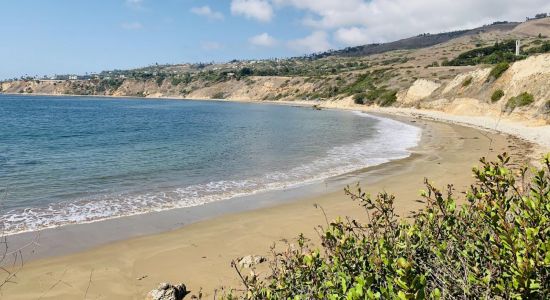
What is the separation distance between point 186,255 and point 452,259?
25.3ft

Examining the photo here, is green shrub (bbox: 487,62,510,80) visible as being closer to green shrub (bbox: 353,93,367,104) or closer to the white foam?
the white foam

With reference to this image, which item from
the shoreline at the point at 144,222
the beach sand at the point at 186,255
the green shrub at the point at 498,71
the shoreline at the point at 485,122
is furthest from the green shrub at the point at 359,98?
the shoreline at the point at 144,222

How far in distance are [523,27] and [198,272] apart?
19792 centimetres

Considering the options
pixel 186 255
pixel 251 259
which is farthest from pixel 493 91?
pixel 186 255

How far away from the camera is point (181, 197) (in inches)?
608

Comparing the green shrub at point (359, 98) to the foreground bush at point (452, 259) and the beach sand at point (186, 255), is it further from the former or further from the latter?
the foreground bush at point (452, 259)

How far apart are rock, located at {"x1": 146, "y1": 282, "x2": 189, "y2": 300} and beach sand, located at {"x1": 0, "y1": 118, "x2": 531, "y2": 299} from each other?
439 mm

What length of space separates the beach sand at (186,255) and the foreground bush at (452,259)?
89.9 inches

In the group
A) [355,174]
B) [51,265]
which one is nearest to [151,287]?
[51,265]

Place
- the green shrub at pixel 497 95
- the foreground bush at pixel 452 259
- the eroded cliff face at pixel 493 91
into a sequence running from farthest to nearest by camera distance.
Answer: the green shrub at pixel 497 95, the eroded cliff face at pixel 493 91, the foreground bush at pixel 452 259

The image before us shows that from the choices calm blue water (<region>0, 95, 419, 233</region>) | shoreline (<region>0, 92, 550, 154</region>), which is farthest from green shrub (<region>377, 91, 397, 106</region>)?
calm blue water (<region>0, 95, 419, 233</region>)

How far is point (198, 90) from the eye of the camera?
523 ft

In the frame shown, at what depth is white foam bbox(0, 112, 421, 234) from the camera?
12641mm

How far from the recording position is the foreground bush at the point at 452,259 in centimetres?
221
